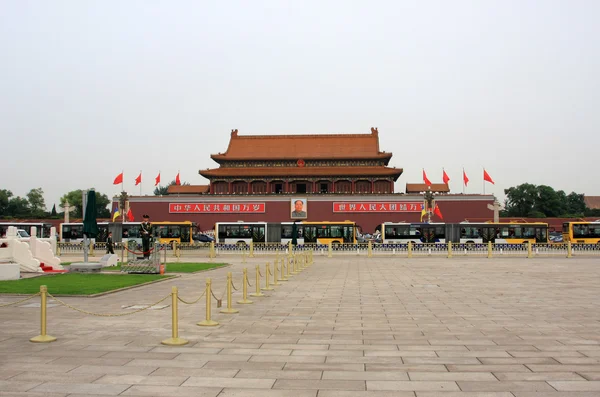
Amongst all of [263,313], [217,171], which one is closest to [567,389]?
[263,313]

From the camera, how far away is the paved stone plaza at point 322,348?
181 inches

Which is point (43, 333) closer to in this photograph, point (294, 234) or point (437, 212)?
point (294, 234)

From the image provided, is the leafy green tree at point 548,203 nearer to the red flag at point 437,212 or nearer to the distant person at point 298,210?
the red flag at point 437,212

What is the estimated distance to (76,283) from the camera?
12531 millimetres

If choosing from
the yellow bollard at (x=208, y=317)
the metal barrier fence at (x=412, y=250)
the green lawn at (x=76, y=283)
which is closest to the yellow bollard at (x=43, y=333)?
the yellow bollard at (x=208, y=317)

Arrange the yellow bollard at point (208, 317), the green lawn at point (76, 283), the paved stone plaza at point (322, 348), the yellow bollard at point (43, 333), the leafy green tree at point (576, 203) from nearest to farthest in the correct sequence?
the paved stone plaza at point (322, 348) < the yellow bollard at point (43, 333) < the yellow bollard at point (208, 317) < the green lawn at point (76, 283) < the leafy green tree at point (576, 203)

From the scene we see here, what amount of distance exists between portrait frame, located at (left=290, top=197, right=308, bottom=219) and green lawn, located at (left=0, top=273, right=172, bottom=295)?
30571 millimetres

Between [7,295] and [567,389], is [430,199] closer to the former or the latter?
[7,295]

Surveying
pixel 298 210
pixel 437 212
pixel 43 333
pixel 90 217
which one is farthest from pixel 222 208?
pixel 43 333

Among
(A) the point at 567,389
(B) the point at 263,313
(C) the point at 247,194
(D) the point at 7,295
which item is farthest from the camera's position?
(C) the point at 247,194

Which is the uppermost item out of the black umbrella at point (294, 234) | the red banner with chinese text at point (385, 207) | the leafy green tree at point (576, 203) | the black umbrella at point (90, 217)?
the leafy green tree at point (576, 203)

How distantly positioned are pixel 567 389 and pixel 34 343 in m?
5.80

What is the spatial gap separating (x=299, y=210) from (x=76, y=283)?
3347 cm

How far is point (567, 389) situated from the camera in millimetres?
4465
